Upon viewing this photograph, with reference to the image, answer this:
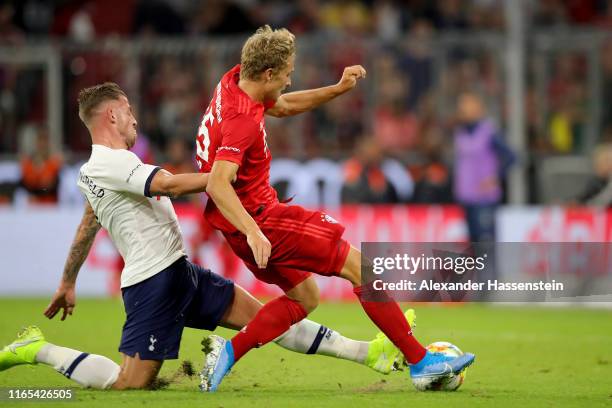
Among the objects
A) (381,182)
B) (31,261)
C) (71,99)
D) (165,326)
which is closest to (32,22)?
(71,99)

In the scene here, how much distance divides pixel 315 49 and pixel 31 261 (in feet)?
14.9

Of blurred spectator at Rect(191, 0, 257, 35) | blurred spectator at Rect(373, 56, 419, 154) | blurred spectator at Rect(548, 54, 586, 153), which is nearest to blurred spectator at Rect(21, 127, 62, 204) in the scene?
blurred spectator at Rect(191, 0, 257, 35)

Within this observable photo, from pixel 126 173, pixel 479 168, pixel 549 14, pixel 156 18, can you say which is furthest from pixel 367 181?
pixel 126 173

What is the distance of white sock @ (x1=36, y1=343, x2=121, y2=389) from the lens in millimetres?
7008

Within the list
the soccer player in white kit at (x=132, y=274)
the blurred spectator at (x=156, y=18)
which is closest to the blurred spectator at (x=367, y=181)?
the blurred spectator at (x=156, y=18)

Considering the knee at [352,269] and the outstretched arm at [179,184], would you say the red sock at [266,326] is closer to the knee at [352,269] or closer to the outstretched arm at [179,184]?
the knee at [352,269]

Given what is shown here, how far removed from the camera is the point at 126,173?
22.7ft

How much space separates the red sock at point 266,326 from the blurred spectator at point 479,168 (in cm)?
737

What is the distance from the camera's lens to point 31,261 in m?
15.1

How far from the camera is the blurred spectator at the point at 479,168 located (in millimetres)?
14328

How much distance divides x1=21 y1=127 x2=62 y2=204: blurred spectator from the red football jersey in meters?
8.50

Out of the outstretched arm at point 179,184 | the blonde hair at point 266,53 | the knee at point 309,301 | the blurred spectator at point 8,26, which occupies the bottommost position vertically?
the knee at point 309,301

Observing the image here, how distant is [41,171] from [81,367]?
8.67 meters

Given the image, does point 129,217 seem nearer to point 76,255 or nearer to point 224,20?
point 76,255
